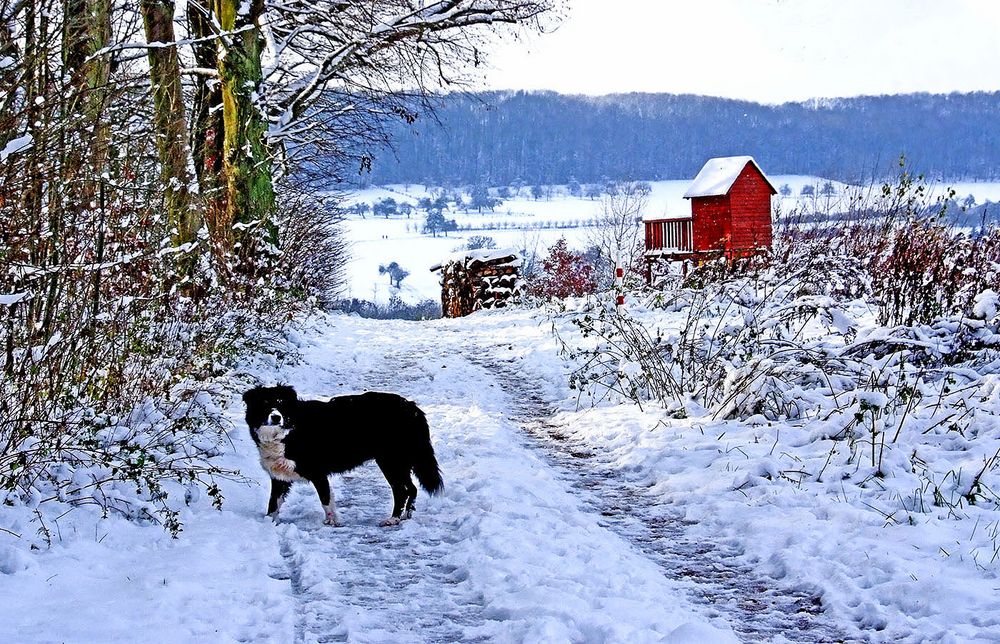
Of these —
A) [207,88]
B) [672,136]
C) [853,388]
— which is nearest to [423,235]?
[672,136]

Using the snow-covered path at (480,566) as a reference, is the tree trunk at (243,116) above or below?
above

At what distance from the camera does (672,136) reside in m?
118

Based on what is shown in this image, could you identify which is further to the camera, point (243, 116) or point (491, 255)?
point (491, 255)

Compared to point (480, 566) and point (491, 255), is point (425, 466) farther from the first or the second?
point (491, 255)

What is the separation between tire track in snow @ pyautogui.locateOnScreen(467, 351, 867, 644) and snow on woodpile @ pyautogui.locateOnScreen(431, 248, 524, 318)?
64.5ft

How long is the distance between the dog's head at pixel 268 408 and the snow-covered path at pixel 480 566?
0.69m

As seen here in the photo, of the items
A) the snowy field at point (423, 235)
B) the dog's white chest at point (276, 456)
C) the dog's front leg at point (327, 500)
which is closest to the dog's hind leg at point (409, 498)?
the dog's front leg at point (327, 500)

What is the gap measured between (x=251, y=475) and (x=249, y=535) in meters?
1.50

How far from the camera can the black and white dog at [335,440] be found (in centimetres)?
550

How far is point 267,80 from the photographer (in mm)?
15961

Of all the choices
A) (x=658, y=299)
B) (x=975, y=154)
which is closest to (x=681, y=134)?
(x=975, y=154)

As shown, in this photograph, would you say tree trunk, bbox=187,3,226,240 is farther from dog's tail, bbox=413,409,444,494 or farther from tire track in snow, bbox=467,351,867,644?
tire track in snow, bbox=467,351,867,644

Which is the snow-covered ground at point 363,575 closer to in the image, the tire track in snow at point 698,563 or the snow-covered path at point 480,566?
the snow-covered path at point 480,566

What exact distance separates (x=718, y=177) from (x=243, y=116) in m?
29.0
